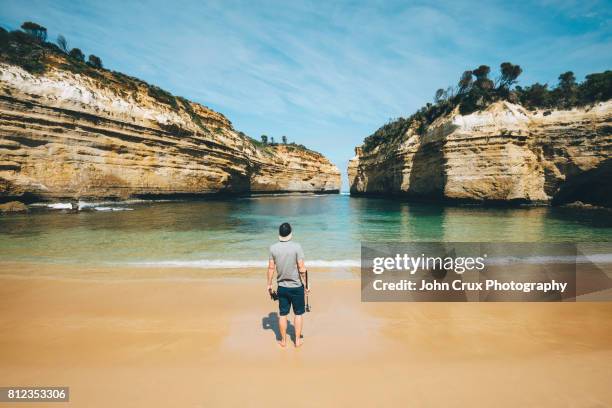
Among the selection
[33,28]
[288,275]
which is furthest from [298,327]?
[33,28]

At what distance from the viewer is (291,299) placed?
3701 mm

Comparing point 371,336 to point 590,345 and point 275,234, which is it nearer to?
point 590,345

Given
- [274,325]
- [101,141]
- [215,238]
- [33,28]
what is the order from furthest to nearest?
[33,28] < [101,141] < [215,238] < [274,325]

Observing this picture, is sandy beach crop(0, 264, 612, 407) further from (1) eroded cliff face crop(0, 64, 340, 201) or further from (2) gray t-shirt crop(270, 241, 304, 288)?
(1) eroded cliff face crop(0, 64, 340, 201)

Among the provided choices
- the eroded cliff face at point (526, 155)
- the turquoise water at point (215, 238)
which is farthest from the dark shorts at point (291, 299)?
the eroded cliff face at point (526, 155)

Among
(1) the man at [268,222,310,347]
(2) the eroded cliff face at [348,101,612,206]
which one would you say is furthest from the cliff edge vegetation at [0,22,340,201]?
(2) the eroded cliff face at [348,101,612,206]

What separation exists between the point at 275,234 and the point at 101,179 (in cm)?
2183

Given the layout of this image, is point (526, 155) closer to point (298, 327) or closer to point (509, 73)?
point (509, 73)

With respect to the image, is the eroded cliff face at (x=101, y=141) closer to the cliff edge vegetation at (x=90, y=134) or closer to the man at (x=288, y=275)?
the cliff edge vegetation at (x=90, y=134)

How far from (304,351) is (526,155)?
29986mm

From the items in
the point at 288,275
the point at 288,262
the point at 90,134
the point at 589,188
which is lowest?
the point at 288,275

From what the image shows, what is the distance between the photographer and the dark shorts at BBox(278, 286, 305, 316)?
366 cm

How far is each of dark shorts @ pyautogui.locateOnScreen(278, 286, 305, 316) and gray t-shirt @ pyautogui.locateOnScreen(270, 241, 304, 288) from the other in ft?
0.23

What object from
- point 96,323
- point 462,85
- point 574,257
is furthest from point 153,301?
point 462,85
